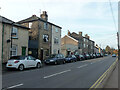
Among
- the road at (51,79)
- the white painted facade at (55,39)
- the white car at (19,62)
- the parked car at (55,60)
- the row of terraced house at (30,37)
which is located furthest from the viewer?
the white painted facade at (55,39)

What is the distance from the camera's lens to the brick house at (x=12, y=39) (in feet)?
56.8

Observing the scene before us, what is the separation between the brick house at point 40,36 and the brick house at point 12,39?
301 centimetres

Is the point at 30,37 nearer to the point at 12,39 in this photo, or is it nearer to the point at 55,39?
the point at 55,39

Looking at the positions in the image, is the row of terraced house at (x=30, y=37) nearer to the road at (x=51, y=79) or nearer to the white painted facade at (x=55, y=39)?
the white painted facade at (x=55, y=39)

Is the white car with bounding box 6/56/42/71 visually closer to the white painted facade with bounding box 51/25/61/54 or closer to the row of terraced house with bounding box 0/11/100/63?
the row of terraced house with bounding box 0/11/100/63

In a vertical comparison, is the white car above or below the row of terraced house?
below

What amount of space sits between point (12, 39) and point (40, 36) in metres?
7.75

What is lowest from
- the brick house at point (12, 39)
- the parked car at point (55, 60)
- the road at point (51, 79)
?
the road at point (51, 79)

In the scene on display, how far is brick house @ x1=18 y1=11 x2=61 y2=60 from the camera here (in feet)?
80.3

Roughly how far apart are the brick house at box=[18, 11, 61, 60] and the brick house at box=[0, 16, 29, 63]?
9.87ft

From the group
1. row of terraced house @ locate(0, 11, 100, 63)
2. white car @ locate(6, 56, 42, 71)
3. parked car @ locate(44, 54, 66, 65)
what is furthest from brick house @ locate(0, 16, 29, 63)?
white car @ locate(6, 56, 42, 71)

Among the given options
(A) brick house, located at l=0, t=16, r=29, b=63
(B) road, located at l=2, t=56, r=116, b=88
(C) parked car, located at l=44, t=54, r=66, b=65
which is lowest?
(B) road, located at l=2, t=56, r=116, b=88

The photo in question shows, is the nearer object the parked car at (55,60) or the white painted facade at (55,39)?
the parked car at (55,60)

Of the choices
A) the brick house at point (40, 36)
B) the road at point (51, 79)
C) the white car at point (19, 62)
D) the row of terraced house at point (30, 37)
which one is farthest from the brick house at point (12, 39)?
the road at point (51, 79)
